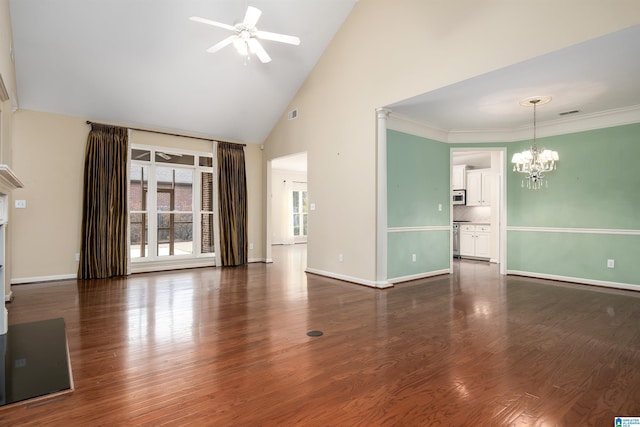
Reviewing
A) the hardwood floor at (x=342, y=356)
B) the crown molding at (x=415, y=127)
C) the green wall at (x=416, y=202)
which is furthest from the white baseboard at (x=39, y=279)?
the crown molding at (x=415, y=127)

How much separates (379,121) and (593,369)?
3.85 meters

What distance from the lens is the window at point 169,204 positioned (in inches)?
259

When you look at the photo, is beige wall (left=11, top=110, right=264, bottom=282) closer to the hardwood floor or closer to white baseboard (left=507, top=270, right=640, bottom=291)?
the hardwood floor

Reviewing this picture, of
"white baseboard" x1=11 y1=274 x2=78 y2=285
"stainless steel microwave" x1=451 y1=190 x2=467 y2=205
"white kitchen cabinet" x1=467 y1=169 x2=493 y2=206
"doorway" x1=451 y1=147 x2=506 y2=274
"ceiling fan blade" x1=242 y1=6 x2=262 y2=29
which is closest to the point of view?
"ceiling fan blade" x1=242 y1=6 x2=262 y2=29

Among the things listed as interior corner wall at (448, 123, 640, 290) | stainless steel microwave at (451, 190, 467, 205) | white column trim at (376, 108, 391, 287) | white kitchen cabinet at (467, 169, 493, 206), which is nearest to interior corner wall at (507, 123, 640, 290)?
interior corner wall at (448, 123, 640, 290)

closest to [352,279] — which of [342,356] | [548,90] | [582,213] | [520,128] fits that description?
[342,356]

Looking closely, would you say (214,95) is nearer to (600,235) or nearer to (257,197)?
(257,197)

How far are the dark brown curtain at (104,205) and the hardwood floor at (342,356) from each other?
1047 millimetres

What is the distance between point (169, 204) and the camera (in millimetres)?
6926

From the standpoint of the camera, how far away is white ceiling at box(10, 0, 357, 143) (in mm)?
4627

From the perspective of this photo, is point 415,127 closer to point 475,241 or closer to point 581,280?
point 581,280

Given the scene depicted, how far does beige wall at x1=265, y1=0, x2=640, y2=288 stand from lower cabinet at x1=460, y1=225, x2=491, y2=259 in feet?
14.1

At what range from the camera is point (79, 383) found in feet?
7.39

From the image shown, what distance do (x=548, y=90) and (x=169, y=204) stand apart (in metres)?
6.63
